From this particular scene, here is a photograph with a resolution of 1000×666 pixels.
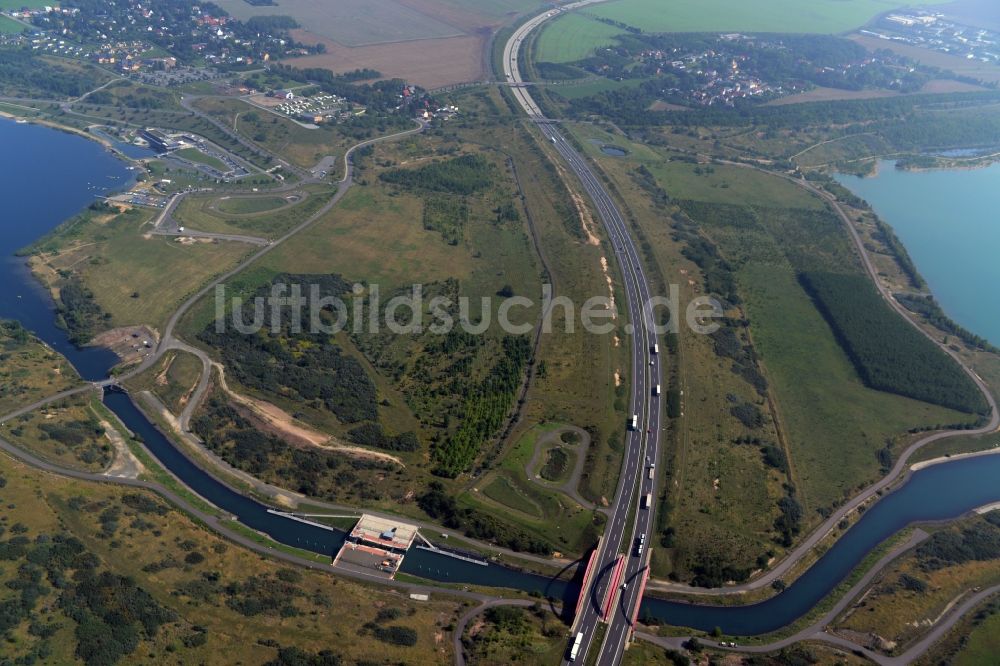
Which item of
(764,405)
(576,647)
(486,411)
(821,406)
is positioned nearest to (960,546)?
(821,406)

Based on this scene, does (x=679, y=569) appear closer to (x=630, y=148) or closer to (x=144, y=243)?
(x=144, y=243)

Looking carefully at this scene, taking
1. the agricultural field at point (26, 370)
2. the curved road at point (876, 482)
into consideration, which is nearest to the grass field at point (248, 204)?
the agricultural field at point (26, 370)

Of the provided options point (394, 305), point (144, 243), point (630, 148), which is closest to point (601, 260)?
point (394, 305)

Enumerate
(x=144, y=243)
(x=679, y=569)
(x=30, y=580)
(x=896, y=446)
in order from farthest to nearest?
1. (x=144, y=243)
2. (x=896, y=446)
3. (x=679, y=569)
4. (x=30, y=580)

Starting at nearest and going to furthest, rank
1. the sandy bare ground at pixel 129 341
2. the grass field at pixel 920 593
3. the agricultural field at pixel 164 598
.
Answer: the agricultural field at pixel 164 598 < the grass field at pixel 920 593 < the sandy bare ground at pixel 129 341

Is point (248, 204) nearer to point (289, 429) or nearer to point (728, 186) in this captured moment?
point (289, 429)

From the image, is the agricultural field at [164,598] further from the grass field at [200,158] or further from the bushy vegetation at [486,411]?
the grass field at [200,158]
